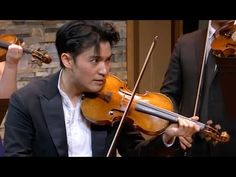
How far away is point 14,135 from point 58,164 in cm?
56

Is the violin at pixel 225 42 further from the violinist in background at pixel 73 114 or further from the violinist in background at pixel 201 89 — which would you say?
the violinist in background at pixel 73 114

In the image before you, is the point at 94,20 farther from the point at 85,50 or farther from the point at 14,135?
the point at 14,135

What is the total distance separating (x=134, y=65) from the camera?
3211 millimetres

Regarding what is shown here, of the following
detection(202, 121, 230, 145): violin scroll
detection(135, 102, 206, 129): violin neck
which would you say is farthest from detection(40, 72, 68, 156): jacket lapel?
detection(202, 121, 230, 145): violin scroll

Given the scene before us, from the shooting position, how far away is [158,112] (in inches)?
60.4

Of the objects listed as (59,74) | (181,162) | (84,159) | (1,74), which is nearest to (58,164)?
(84,159)

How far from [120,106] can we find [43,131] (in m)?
0.26

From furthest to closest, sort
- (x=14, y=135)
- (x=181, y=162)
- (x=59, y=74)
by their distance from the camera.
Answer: (x=59, y=74) → (x=14, y=135) → (x=181, y=162)

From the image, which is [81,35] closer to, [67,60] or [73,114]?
[67,60]

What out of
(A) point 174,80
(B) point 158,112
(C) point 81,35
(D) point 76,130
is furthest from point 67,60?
(A) point 174,80

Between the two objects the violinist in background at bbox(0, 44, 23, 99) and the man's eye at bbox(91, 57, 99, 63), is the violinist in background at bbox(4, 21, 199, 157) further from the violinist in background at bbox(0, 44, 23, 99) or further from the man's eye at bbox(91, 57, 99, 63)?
the violinist in background at bbox(0, 44, 23, 99)

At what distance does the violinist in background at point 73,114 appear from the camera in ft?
4.83

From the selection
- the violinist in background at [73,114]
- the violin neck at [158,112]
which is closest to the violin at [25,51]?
the violinist in background at [73,114]

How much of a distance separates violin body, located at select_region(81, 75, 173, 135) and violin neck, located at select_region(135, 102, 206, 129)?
20 millimetres
